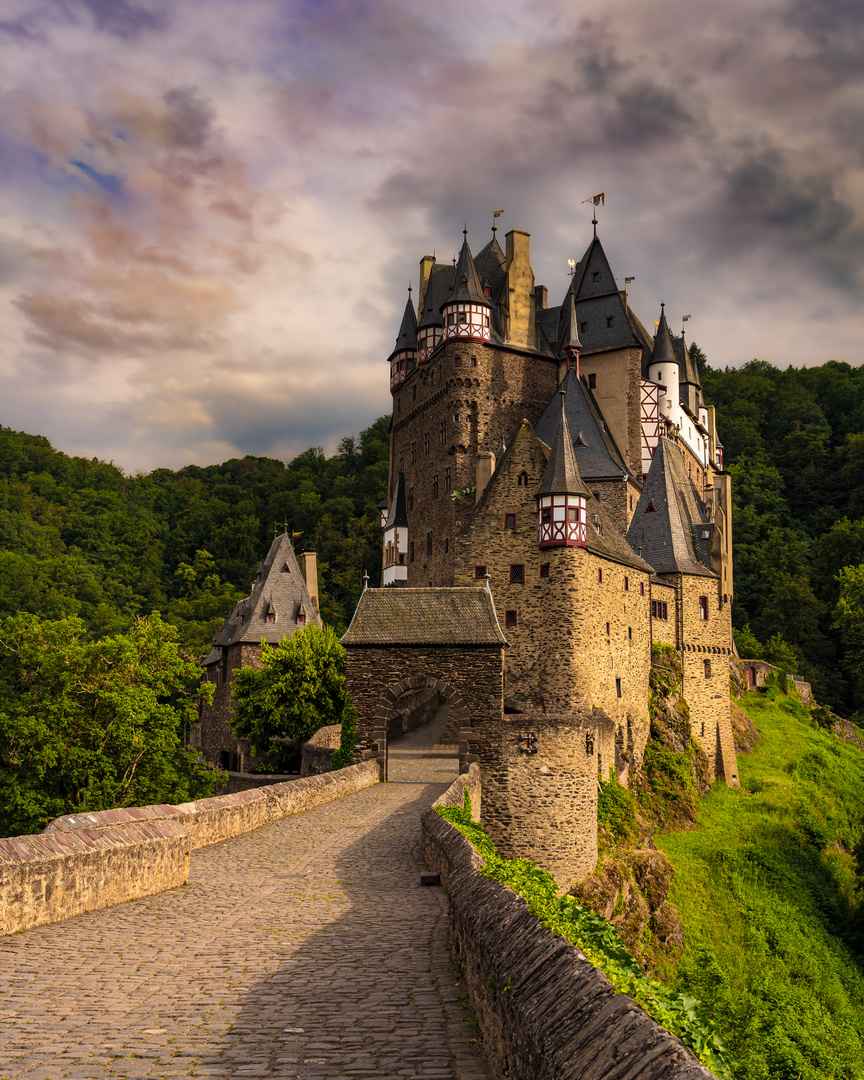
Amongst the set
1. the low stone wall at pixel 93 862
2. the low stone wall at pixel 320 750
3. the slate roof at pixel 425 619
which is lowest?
the low stone wall at pixel 320 750

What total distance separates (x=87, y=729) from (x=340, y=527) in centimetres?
5792

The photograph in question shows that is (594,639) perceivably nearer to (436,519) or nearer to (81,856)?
(436,519)

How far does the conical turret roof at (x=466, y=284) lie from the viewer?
4875 centimetres

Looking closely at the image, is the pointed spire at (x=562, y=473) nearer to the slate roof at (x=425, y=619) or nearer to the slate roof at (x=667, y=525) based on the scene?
the slate roof at (x=425, y=619)

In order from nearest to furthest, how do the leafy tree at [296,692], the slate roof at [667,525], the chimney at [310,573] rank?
the leafy tree at [296,692] < the slate roof at [667,525] < the chimney at [310,573]

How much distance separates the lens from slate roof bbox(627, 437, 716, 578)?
44.5 metres

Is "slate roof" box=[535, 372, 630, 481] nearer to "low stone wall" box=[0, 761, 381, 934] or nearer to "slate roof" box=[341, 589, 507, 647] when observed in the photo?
"slate roof" box=[341, 589, 507, 647]

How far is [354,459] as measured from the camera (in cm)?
10625

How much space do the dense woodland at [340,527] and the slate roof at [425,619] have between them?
112 ft

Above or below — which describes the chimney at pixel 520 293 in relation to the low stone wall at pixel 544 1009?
above

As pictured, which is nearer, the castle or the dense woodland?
the castle

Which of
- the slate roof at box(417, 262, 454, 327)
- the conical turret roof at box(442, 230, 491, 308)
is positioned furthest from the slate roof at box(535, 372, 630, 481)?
the slate roof at box(417, 262, 454, 327)

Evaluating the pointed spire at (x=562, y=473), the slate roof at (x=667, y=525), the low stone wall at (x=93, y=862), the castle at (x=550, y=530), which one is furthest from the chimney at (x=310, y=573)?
the low stone wall at (x=93, y=862)

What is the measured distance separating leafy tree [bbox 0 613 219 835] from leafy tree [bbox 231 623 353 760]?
2.99m
